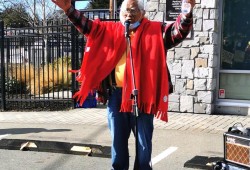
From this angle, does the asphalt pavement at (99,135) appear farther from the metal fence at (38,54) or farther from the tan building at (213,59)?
the metal fence at (38,54)

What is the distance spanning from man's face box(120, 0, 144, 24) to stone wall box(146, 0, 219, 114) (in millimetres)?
4825

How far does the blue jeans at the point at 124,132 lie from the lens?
12.2 feet

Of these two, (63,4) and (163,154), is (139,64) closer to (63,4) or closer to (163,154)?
(63,4)

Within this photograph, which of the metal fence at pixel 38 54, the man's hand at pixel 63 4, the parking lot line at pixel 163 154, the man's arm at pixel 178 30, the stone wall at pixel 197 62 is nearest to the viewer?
the man's arm at pixel 178 30

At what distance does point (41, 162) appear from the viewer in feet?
18.5

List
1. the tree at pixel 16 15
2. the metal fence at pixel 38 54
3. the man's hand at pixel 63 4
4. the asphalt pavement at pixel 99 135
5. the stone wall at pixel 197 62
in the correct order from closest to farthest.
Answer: the man's hand at pixel 63 4 < the asphalt pavement at pixel 99 135 < the stone wall at pixel 197 62 < the metal fence at pixel 38 54 < the tree at pixel 16 15

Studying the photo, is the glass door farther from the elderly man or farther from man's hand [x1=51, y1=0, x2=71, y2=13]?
man's hand [x1=51, y1=0, x2=71, y2=13]

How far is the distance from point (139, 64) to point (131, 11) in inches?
18.3

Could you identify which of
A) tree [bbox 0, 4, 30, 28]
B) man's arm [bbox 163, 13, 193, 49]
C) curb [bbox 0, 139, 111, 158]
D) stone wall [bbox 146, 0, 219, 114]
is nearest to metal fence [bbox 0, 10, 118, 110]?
stone wall [bbox 146, 0, 219, 114]

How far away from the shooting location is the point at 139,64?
3650 millimetres

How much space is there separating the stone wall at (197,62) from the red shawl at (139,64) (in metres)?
4.73

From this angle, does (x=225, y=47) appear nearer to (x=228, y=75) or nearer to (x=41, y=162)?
(x=228, y=75)

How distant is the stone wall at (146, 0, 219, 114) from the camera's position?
8.29 metres

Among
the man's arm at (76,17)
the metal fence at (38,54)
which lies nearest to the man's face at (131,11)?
the man's arm at (76,17)
